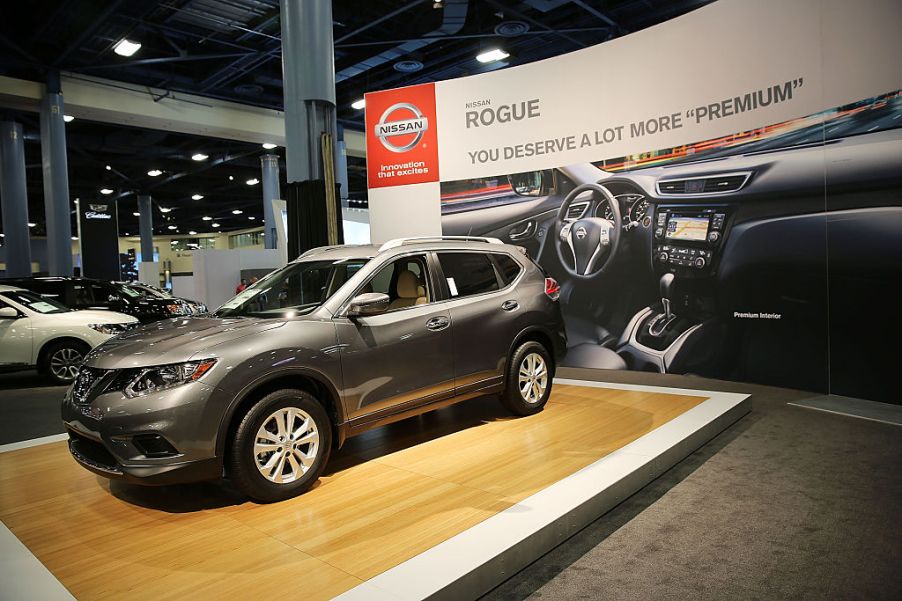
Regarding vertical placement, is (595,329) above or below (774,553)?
above

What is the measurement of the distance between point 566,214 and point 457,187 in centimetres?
151

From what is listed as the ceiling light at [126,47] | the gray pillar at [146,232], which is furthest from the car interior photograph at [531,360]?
the gray pillar at [146,232]

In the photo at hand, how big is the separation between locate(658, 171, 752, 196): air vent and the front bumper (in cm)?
517

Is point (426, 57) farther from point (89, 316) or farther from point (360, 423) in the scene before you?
point (360, 423)

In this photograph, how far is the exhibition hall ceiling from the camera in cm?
1128

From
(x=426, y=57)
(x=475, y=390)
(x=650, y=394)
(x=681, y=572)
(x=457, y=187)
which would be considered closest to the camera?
(x=681, y=572)

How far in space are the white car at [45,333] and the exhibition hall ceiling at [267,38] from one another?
617cm

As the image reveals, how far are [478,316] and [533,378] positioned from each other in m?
0.87

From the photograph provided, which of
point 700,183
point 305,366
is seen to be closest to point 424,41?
point 700,183

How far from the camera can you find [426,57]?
14469mm

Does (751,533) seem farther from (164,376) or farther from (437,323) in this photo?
(164,376)

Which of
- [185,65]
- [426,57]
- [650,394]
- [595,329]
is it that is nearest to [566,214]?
[595,329]

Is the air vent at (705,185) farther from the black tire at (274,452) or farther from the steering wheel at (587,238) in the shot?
the black tire at (274,452)

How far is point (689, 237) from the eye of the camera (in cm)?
625
